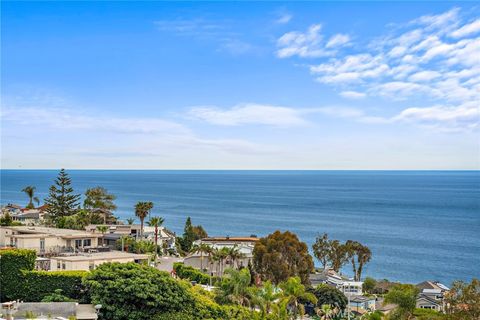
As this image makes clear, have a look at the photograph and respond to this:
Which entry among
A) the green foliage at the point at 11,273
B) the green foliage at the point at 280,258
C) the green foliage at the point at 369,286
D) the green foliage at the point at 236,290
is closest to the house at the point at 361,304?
the green foliage at the point at 280,258

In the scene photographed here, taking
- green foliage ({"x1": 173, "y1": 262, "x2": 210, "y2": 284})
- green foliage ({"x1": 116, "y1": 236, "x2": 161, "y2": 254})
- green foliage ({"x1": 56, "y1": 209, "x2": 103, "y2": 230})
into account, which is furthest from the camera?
green foliage ({"x1": 56, "y1": 209, "x2": 103, "y2": 230})

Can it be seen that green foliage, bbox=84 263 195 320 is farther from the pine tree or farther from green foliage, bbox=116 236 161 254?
the pine tree

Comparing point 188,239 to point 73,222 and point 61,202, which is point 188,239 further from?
point 73,222

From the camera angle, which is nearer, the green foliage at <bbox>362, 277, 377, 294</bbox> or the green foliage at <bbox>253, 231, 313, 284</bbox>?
the green foliage at <bbox>253, 231, 313, 284</bbox>

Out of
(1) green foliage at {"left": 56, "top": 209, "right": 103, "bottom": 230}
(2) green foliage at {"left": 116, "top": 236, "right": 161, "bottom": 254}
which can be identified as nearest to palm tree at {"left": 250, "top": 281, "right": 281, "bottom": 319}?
(2) green foliage at {"left": 116, "top": 236, "right": 161, "bottom": 254}

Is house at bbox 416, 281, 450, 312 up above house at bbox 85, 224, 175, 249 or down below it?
below

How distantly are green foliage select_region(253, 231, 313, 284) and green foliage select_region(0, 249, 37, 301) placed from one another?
2518 cm

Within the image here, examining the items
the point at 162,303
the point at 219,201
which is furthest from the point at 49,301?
the point at 219,201

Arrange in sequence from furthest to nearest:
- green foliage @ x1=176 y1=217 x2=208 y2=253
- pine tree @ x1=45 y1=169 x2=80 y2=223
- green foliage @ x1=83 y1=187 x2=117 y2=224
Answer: green foliage @ x1=83 y1=187 x2=117 y2=224 < green foliage @ x1=176 y1=217 x2=208 y2=253 < pine tree @ x1=45 y1=169 x2=80 y2=223

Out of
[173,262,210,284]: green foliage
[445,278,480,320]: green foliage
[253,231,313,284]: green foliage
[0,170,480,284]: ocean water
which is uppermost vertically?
[445,278,480,320]: green foliage

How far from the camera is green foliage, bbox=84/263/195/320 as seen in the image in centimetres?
2214

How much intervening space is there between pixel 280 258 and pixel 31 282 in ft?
84.2

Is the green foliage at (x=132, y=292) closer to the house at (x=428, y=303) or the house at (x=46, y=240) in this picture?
the house at (x=46, y=240)

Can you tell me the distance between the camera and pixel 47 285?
80.1ft
